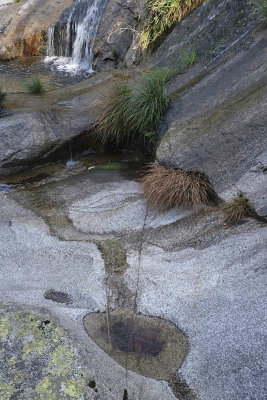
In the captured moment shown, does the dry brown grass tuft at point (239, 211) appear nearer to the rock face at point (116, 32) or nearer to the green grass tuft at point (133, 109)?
the green grass tuft at point (133, 109)

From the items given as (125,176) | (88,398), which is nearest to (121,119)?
(125,176)

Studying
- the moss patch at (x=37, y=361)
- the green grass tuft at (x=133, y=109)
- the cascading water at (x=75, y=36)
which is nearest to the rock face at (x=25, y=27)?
the cascading water at (x=75, y=36)

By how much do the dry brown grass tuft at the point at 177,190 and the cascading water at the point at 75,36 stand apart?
6276 millimetres

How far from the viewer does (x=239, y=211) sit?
4.07 m

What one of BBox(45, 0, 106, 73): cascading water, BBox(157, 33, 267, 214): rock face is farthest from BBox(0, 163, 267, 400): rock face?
BBox(45, 0, 106, 73): cascading water

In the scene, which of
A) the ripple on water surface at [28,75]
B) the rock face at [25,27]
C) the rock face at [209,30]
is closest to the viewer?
the rock face at [209,30]

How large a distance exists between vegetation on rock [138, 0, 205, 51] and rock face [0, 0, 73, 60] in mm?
4048

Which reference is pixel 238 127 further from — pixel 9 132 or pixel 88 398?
pixel 88 398

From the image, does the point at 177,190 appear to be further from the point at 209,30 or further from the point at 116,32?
the point at 116,32

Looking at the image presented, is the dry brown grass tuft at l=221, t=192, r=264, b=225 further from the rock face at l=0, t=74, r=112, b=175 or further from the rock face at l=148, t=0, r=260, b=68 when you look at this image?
the rock face at l=148, t=0, r=260, b=68

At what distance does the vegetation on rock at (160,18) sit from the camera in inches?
329

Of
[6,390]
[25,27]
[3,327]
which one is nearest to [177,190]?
[3,327]

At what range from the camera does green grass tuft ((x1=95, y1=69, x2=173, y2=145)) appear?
5.79 m

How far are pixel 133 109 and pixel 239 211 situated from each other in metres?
2.53
